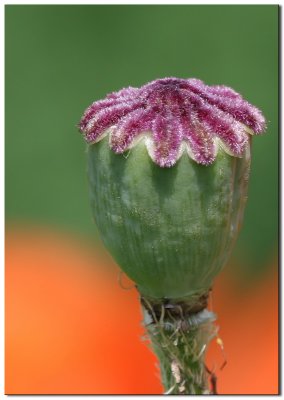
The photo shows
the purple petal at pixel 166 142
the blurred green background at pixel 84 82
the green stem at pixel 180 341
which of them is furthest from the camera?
the blurred green background at pixel 84 82

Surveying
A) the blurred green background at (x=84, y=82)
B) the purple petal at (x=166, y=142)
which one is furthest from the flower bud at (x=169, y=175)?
the blurred green background at (x=84, y=82)

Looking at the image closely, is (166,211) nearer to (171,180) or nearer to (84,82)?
(171,180)

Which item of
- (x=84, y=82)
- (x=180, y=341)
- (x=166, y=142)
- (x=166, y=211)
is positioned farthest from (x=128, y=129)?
(x=84, y=82)

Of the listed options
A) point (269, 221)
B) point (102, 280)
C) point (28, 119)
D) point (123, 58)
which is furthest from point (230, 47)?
point (102, 280)

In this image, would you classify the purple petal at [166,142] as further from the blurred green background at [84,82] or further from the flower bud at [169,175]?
the blurred green background at [84,82]

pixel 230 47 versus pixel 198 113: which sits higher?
pixel 230 47

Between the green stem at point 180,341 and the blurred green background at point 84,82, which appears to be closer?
the green stem at point 180,341

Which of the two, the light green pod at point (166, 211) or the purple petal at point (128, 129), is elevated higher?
the purple petal at point (128, 129)

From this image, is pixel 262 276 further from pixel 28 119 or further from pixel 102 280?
pixel 28 119

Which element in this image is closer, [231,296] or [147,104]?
[147,104]
